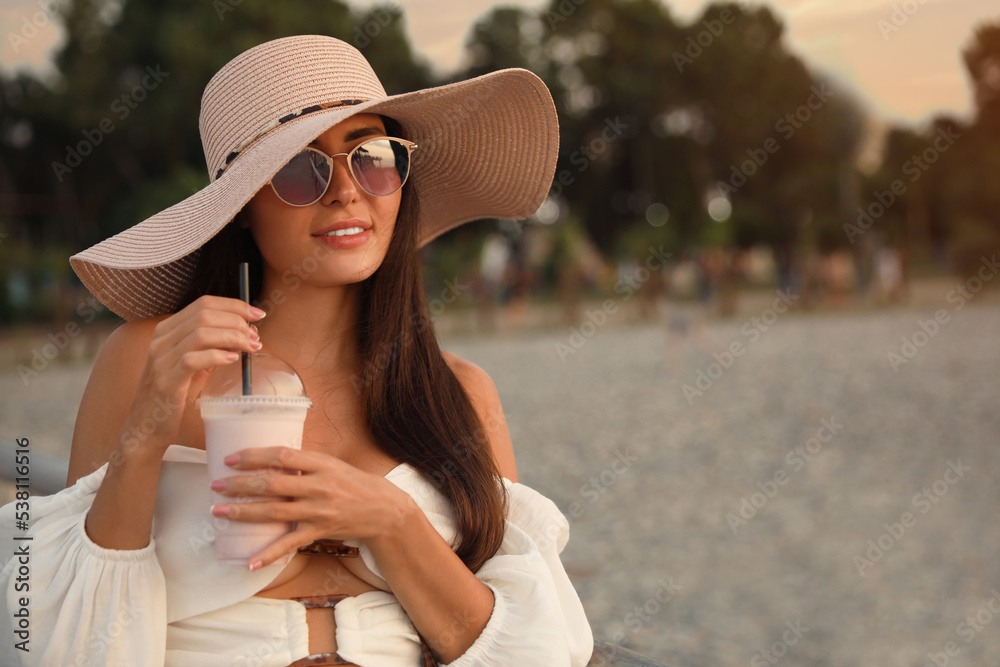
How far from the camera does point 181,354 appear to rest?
1447 millimetres

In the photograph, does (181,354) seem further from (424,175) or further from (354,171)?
(424,175)

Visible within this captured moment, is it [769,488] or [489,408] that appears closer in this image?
[489,408]

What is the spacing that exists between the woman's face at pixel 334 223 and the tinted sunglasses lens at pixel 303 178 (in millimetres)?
25

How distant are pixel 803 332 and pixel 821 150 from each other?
23.1 m

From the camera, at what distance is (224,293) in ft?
6.64

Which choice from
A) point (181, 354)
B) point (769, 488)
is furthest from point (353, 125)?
point (769, 488)

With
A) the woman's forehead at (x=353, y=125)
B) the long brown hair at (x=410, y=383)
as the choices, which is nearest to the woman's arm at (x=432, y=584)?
the long brown hair at (x=410, y=383)

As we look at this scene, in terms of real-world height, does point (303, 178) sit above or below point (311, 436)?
above

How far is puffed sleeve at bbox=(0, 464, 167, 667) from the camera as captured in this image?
1554 mm

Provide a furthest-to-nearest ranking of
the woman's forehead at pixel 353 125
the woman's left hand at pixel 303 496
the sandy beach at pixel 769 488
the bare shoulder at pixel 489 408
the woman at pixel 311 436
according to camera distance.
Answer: the sandy beach at pixel 769 488
the bare shoulder at pixel 489 408
the woman's forehead at pixel 353 125
the woman at pixel 311 436
the woman's left hand at pixel 303 496

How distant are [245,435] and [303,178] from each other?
55 centimetres

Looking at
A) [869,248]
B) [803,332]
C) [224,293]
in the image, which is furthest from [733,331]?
[224,293]

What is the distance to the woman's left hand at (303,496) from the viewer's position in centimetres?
140

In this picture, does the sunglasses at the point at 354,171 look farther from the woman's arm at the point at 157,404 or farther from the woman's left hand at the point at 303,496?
the woman's left hand at the point at 303,496
